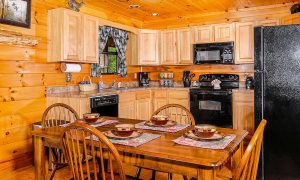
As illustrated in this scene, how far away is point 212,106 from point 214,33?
1.40 m

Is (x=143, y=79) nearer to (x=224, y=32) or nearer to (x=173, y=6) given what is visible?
(x=173, y=6)

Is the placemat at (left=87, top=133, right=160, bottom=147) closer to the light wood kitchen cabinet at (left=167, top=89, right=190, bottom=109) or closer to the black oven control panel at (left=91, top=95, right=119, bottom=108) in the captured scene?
the black oven control panel at (left=91, top=95, right=119, bottom=108)

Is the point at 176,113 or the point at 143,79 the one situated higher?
the point at 143,79

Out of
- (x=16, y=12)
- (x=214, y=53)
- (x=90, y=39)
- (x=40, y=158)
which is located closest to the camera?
(x=40, y=158)

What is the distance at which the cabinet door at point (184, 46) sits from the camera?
5111mm

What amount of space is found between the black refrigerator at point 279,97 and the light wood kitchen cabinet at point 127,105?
2.32m

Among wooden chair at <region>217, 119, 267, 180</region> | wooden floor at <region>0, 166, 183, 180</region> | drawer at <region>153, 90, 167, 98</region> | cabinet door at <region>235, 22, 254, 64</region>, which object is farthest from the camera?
drawer at <region>153, 90, 167, 98</region>

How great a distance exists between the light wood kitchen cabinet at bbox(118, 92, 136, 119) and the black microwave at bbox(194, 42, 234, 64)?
1464 mm

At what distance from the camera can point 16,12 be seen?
3.29 m

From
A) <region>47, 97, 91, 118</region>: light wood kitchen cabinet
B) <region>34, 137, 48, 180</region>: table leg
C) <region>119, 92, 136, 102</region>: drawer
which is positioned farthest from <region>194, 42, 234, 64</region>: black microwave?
<region>34, 137, 48, 180</region>: table leg

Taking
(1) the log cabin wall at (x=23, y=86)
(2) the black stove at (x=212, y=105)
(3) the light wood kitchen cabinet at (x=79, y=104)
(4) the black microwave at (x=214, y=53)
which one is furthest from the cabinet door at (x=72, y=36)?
(4) the black microwave at (x=214, y=53)

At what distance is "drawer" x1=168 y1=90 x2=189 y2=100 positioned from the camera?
4.83 m

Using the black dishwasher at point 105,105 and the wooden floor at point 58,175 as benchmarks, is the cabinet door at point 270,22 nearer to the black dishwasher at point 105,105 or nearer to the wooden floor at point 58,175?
the black dishwasher at point 105,105

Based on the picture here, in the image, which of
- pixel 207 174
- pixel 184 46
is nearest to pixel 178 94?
pixel 184 46
